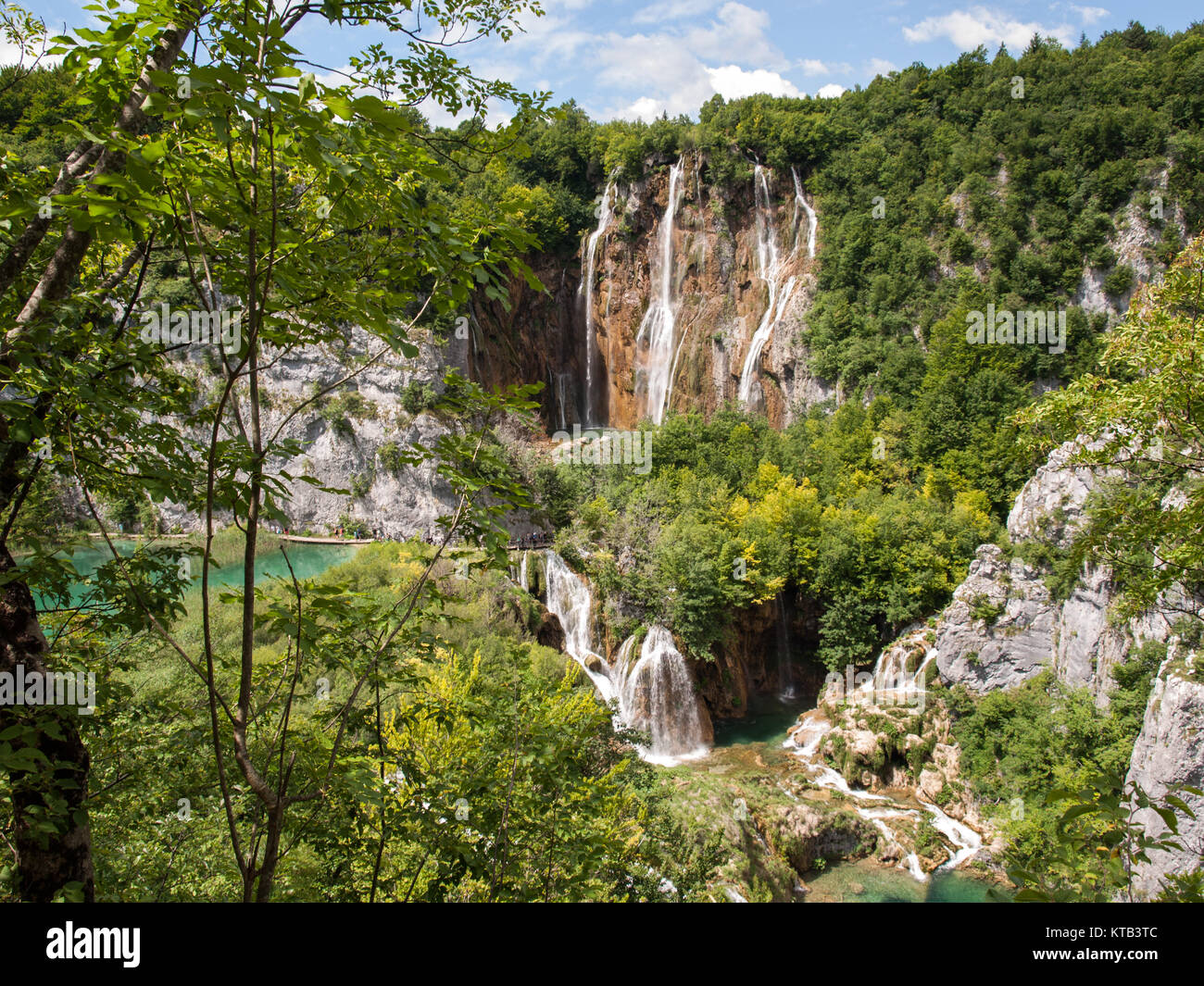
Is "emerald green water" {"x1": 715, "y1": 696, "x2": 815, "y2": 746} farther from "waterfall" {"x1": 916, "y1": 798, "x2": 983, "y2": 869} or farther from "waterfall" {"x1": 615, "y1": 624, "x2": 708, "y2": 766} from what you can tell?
"waterfall" {"x1": 916, "y1": 798, "x2": 983, "y2": 869}

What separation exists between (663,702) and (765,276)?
79.8 ft

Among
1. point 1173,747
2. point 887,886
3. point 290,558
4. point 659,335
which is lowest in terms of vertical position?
point 887,886

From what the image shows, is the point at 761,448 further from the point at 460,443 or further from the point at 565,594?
the point at 460,443

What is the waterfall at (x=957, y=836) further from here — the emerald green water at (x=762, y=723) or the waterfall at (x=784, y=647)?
the waterfall at (x=784, y=647)

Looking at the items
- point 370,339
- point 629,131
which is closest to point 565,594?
point 370,339

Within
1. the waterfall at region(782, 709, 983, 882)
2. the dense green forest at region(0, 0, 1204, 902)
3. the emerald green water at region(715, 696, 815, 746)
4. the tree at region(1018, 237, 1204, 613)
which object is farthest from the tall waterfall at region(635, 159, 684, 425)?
the tree at region(1018, 237, 1204, 613)

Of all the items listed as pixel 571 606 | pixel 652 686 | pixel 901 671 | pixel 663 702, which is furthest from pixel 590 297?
pixel 901 671

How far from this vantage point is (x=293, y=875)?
19.8 feet

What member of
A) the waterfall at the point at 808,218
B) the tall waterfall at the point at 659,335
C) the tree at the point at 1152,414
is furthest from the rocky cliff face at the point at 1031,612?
the waterfall at the point at 808,218

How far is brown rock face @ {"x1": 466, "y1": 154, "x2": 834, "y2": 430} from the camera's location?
33562 millimetres

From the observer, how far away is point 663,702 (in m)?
19.2

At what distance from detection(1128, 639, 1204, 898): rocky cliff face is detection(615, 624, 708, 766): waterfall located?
9.93 m

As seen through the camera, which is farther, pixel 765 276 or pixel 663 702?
pixel 765 276

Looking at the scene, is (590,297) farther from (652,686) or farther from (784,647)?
(652,686)
